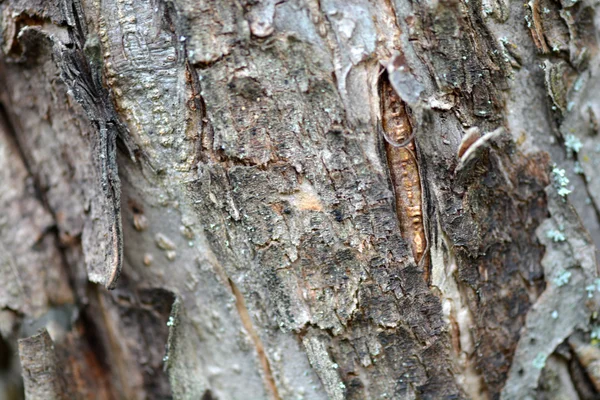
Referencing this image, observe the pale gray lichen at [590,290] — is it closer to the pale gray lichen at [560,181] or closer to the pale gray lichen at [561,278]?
the pale gray lichen at [561,278]

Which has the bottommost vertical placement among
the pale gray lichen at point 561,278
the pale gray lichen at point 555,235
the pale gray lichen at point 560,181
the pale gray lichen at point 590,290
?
the pale gray lichen at point 590,290

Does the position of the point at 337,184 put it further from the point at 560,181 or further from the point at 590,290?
the point at 590,290

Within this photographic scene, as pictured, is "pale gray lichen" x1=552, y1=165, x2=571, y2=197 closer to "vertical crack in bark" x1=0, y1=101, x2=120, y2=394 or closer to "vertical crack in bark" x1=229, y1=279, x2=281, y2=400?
"vertical crack in bark" x1=229, y1=279, x2=281, y2=400

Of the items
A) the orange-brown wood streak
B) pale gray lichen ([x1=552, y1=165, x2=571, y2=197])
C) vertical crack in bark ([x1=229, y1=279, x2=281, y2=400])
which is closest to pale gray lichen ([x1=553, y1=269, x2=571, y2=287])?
pale gray lichen ([x1=552, y1=165, x2=571, y2=197])

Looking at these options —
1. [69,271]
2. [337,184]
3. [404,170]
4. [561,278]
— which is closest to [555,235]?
[561,278]

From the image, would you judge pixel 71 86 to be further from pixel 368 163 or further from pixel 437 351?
pixel 437 351

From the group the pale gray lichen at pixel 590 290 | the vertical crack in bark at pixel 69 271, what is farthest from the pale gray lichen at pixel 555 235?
the vertical crack in bark at pixel 69 271

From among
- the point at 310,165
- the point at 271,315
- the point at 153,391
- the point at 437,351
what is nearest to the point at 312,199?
the point at 310,165
